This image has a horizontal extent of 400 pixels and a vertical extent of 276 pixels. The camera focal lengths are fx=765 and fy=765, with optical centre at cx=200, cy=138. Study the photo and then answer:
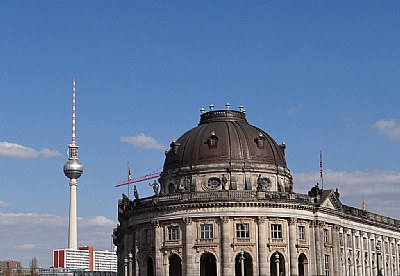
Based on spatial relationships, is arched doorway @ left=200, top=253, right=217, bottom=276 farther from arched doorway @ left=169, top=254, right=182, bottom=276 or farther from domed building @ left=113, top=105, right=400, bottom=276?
arched doorway @ left=169, top=254, right=182, bottom=276

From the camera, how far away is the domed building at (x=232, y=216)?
8944cm

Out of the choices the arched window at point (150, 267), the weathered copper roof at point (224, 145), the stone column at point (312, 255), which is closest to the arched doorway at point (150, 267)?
the arched window at point (150, 267)

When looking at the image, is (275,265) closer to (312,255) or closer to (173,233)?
(312,255)

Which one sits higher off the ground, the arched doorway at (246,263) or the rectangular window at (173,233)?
the rectangular window at (173,233)

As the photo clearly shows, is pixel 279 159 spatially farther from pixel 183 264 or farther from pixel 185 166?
pixel 183 264

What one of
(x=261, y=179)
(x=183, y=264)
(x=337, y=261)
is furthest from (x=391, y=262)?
(x=183, y=264)

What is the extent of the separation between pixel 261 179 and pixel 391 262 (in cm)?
3619

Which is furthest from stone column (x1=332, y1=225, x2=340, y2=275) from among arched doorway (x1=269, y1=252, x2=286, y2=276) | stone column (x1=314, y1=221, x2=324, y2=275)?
arched doorway (x1=269, y1=252, x2=286, y2=276)

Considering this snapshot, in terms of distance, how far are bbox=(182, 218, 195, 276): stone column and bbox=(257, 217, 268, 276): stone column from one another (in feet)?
25.4

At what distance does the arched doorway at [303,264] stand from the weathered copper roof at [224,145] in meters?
12.9

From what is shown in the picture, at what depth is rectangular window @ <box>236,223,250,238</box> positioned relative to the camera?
8950 centimetres

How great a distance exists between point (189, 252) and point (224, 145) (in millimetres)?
15754

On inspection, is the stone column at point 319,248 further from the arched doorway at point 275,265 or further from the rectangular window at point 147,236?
the rectangular window at point 147,236

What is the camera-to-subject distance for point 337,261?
321 feet
